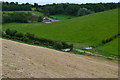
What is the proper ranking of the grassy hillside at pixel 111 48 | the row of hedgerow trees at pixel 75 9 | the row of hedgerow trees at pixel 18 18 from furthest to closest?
1. the row of hedgerow trees at pixel 75 9
2. the row of hedgerow trees at pixel 18 18
3. the grassy hillside at pixel 111 48

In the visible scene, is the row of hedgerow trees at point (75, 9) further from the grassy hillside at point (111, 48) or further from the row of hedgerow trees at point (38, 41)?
the row of hedgerow trees at point (38, 41)

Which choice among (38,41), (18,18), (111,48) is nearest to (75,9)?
(18,18)

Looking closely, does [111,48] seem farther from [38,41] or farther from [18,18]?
[18,18]

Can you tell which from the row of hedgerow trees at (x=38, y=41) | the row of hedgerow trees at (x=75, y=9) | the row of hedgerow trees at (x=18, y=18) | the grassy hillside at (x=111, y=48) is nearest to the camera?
the row of hedgerow trees at (x=38, y=41)

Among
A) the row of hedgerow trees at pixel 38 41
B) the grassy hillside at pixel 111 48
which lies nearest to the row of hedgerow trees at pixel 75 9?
the grassy hillside at pixel 111 48

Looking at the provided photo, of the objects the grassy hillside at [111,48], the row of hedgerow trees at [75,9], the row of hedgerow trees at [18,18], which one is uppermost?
the row of hedgerow trees at [75,9]

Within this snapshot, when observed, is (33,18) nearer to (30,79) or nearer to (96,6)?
(96,6)

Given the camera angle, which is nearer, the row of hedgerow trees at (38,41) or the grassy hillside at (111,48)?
the row of hedgerow trees at (38,41)

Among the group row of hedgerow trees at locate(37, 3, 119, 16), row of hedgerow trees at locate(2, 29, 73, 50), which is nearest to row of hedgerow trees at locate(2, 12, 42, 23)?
row of hedgerow trees at locate(37, 3, 119, 16)

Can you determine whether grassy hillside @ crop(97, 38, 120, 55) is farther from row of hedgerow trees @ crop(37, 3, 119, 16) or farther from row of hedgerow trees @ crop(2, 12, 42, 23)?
row of hedgerow trees @ crop(37, 3, 119, 16)

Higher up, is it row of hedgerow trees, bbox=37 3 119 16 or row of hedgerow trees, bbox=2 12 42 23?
row of hedgerow trees, bbox=37 3 119 16

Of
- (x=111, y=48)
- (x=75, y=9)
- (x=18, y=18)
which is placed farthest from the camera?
(x=75, y=9)

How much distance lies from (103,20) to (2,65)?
5691 centimetres

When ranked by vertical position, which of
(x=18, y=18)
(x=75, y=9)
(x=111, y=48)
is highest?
(x=75, y=9)
